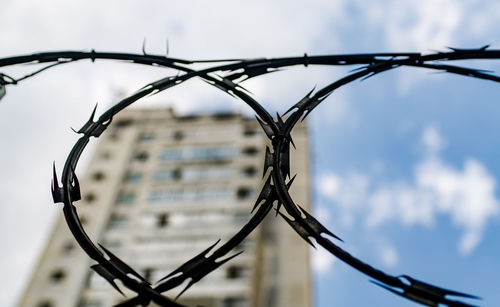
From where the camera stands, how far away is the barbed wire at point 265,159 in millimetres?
2510

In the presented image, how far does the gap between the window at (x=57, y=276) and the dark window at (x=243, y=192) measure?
13.6 meters

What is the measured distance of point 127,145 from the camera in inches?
1816

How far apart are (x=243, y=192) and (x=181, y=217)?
5055 millimetres

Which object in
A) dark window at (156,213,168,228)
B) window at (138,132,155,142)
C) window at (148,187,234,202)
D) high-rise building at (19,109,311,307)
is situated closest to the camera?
high-rise building at (19,109,311,307)

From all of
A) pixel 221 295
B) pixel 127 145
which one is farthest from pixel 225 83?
pixel 127 145

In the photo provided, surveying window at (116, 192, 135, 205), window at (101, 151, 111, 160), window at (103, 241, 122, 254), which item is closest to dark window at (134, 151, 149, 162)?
window at (101, 151, 111, 160)

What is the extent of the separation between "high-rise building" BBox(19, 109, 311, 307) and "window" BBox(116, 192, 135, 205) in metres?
0.09

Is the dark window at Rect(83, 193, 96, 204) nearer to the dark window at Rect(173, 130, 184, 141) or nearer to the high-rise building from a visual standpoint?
the high-rise building

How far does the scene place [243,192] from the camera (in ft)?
127

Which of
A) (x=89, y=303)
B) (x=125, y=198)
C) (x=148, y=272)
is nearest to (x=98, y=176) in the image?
(x=125, y=198)

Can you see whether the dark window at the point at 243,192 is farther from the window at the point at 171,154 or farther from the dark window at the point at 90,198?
the dark window at the point at 90,198

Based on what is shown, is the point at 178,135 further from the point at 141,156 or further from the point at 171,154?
the point at 141,156

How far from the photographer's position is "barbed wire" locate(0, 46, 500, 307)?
8.23 ft

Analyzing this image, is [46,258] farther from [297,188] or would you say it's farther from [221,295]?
[297,188]
